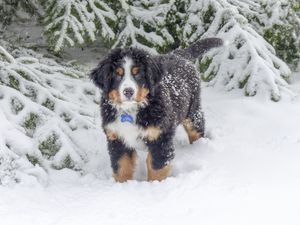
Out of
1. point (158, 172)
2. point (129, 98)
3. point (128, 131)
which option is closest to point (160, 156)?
point (158, 172)

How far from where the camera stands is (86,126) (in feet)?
19.4

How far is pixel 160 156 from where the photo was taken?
15.9ft

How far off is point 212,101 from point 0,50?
3.04 metres

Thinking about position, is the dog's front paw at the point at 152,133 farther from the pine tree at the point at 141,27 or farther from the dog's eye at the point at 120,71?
the pine tree at the point at 141,27

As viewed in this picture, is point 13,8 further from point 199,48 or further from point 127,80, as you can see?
point 127,80

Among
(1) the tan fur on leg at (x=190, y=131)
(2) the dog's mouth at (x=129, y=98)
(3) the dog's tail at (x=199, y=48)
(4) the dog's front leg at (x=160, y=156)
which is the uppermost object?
(2) the dog's mouth at (x=129, y=98)

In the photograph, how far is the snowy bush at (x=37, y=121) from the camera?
5.19 meters

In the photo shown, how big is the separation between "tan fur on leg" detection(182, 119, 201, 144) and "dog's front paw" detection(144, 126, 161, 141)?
1096 mm

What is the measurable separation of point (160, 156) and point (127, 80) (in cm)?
90

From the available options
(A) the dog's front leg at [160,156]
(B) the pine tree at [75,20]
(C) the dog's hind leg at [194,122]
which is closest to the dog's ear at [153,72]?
(A) the dog's front leg at [160,156]

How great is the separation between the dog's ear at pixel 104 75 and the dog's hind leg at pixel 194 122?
144 cm

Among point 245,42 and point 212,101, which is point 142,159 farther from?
point 245,42

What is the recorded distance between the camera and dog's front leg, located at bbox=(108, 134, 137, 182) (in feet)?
16.2

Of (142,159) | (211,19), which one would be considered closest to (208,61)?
(211,19)
